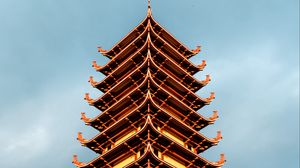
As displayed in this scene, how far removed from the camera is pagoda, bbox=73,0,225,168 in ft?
111

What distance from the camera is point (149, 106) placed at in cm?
3453

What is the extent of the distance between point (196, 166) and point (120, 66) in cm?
1091

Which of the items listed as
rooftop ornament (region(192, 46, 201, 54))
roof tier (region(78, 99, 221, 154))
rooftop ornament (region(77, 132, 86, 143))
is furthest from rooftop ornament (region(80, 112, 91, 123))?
rooftop ornament (region(192, 46, 201, 54))

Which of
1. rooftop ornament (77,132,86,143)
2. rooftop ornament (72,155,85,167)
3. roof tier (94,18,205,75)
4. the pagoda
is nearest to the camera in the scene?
the pagoda

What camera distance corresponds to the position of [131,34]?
4366 cm

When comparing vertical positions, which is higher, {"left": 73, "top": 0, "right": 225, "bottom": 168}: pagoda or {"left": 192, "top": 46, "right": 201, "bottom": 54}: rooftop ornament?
{"left": 192, "top": 46, "right": 201, "bottom": 54}: rooftop ornament

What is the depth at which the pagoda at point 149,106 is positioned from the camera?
33.8 meters

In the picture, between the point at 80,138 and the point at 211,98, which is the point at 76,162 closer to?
the point at 80,138

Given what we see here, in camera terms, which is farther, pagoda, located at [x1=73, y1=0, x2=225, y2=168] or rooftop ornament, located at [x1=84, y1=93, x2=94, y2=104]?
rooftop ornament, located at [x1=84, y1=93, x2=94, y2=104]

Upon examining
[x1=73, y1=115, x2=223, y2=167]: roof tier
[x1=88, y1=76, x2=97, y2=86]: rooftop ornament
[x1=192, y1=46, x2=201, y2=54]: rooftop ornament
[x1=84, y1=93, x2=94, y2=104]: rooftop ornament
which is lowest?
[x1=73, y1=115, x2=223, y2=167]: roof tier

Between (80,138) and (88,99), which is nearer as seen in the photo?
(80,138)

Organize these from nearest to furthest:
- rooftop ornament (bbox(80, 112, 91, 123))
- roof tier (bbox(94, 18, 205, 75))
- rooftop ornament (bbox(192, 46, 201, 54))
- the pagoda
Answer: the pagoda, rooftop ornament (bbox(80, 112, 91, 123)), roof tier (bbox(94, 18, 205, 75)), rooftop ornament (bbox(192, 46, 201, 54))

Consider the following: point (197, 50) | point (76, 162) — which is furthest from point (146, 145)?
point (197, 50)

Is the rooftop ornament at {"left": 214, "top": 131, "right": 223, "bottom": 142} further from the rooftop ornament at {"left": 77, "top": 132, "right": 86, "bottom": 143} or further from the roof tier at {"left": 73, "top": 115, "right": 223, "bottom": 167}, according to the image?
the rooftop ornament at {"left": 77, "top": 132, "right": 86, "bottom": 143}
